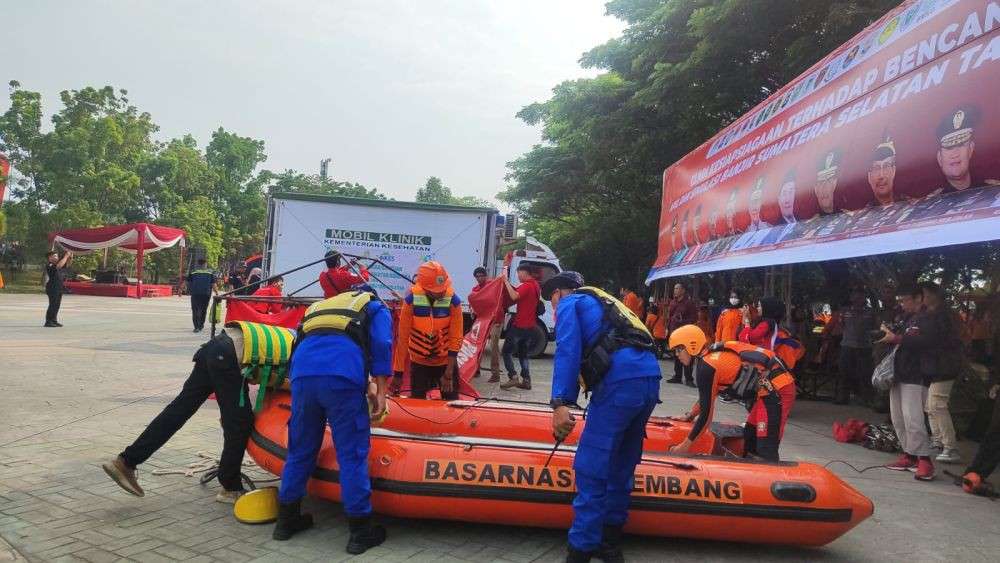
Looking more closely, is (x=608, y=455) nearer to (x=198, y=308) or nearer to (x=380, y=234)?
(x=380, y=234)

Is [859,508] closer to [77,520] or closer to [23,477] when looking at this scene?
[77,520]

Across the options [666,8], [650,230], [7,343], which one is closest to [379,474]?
[7,343]

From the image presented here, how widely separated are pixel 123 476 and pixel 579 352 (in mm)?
2794

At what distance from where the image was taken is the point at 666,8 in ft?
42.4

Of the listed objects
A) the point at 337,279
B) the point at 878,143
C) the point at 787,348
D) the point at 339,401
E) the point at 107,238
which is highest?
the point at 878,143

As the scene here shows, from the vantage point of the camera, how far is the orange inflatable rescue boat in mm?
3643

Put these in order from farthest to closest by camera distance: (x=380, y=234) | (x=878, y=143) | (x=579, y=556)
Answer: (x=380, y=234) < (x=878, y=143) < (x=579, y=556)

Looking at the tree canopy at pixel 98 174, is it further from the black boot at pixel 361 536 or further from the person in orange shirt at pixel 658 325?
the black boot at pixel 361 536

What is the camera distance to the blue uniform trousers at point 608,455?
132 inches

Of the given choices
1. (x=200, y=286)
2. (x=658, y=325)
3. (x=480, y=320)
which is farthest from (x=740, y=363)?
(x=200, y=286)

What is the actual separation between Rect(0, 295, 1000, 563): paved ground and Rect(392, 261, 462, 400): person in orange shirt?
1.81 m

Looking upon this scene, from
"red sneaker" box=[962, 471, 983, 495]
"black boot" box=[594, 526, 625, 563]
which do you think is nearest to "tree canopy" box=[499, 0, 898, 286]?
"red sneaker" box=[962, 471, 983, 495]

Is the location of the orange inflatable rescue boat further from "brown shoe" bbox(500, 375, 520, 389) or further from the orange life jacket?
"brown shoe" bbox(500, 375, 520, 389)

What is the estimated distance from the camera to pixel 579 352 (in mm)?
3502
